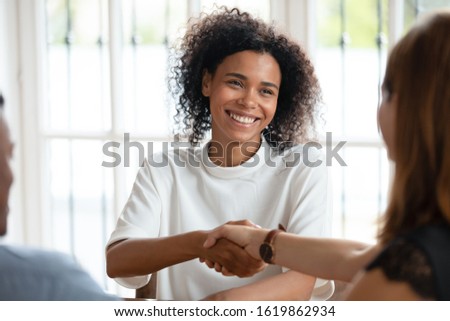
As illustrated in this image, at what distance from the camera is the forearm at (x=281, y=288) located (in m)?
1.84

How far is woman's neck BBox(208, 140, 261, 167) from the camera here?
218 centimetres

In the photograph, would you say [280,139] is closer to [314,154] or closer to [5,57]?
[314,154]

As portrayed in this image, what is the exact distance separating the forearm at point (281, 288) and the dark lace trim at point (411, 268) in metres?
0.78

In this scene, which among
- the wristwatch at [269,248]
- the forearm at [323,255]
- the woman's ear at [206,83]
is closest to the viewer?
the forearm at [323,255]

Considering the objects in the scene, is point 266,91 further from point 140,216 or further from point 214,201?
point 140,216

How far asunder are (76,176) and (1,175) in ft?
9.70

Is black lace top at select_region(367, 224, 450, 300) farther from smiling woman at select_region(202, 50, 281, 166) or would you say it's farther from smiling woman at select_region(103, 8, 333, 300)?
smiling woman at select_region(202, 50, 281, 166)

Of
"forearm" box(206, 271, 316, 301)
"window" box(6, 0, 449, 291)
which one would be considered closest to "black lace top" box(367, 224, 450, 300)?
"forearm" box(206, 271, 316, 301)

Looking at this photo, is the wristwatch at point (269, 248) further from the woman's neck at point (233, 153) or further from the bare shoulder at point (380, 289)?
the woman's neck at point (233, 153)

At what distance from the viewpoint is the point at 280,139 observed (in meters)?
2.34

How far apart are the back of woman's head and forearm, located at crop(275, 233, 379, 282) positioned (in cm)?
26

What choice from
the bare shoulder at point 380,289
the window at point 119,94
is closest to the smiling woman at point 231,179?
the bare shoulder at point 380,289
